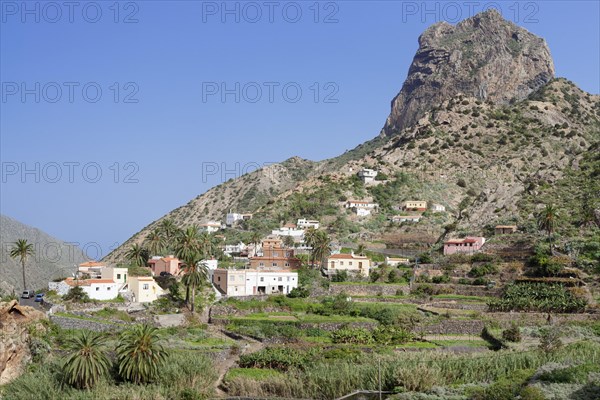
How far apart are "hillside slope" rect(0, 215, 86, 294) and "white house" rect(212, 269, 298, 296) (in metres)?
22.9

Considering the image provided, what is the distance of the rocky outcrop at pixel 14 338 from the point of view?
46.8 meters

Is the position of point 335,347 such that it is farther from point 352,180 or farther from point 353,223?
point 352,180

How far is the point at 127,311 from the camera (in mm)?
63438

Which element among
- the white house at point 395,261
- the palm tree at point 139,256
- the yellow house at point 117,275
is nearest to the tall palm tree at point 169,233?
the palm tree at point 139,256

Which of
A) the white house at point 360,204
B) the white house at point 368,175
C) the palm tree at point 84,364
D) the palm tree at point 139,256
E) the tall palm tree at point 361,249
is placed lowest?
the palm tree at point 84,364

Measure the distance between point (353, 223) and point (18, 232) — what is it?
54847 mm

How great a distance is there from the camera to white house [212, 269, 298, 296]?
7269cm

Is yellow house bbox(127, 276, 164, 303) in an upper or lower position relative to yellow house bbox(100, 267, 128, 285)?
lower

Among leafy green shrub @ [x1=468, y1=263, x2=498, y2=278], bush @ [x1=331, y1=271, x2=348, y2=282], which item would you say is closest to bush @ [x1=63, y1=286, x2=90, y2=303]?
bush @ [x1=331, y1=271, x2=348, y2=282]

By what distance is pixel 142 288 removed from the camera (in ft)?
222

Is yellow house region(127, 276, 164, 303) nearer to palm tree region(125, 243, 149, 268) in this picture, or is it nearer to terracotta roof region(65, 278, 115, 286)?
terracotta roof region(65, 278, 115, 286)

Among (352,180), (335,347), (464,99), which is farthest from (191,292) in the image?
(464,99)

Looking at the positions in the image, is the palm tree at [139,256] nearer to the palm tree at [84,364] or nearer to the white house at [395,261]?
the white house at [395,261]

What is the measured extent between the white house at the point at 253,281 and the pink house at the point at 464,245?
21421 millimetres
